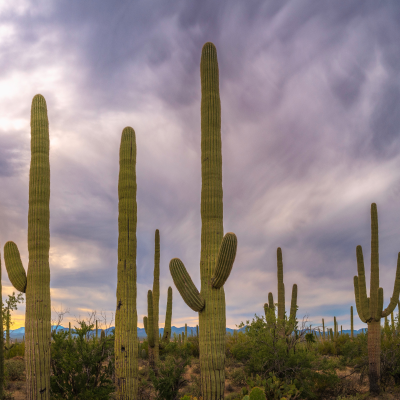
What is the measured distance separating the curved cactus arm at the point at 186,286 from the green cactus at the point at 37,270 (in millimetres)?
4374

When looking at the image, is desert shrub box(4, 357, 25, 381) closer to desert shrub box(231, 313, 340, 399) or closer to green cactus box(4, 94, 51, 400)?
green cactus box(4, 94, 51, 400)

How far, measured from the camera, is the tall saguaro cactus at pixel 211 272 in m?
8.30

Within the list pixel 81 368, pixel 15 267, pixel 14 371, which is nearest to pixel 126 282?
pixel 81 368

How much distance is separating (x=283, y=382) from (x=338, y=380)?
2824 mm

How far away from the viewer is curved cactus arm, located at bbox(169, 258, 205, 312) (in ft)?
27.5

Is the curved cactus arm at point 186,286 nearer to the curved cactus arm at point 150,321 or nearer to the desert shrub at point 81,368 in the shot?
the desert shrub at point 81,368

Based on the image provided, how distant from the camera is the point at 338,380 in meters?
13.8

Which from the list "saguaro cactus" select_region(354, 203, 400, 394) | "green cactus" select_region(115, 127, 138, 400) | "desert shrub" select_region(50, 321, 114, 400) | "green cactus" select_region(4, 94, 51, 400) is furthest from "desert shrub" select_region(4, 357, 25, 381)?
"saguaro cactus" select_region(354, 203, 400, 394)

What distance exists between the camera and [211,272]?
28.3 feet

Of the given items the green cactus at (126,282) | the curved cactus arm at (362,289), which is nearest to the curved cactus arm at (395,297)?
the curved cactus arm at (362,289)

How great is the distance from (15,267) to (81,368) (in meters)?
3.46

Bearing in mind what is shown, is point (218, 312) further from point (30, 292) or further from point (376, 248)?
point (376, 248)

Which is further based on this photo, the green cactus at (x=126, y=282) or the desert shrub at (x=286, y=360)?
the desert shrub at (x=286, y=360)

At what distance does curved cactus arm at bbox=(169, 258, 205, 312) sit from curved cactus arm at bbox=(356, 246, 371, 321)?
10875 millimetres
